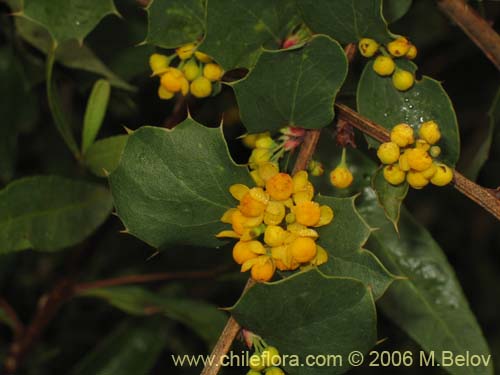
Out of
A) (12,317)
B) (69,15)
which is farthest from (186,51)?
(12,317)

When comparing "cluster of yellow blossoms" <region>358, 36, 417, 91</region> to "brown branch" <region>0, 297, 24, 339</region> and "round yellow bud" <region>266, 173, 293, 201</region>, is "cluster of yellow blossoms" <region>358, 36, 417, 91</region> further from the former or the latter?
"brown branch" <region>0, 297, 24, 339</region>

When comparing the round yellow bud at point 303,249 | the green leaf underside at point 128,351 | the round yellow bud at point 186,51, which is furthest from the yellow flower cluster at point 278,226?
the green leaf underside at point 128,351

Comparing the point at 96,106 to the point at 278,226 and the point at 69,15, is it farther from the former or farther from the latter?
the point at 278,226

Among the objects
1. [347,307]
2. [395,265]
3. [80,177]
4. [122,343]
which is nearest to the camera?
[347,307]

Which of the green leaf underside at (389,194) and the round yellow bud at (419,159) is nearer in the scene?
the round yellow bud at (419,159)

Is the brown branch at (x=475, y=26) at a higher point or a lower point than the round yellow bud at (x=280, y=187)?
higher

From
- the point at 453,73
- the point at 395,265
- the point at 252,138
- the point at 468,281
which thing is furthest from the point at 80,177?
the point at 468,281

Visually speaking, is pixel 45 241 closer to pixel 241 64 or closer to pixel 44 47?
pixel 44 47

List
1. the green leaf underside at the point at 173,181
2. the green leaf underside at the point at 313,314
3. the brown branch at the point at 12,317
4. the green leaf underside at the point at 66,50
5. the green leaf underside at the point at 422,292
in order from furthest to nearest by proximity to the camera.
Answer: the brown branch at the point at 12,317, the green leaf underside at the point at 66,50, the green leaf underside at the point at 422,292, the green leaf underside at the point at 173,181, the green leaf underside at the point at 313,314

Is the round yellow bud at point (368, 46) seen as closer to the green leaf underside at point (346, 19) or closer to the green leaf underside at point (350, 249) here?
the green leaf underside at point (346, 19)
